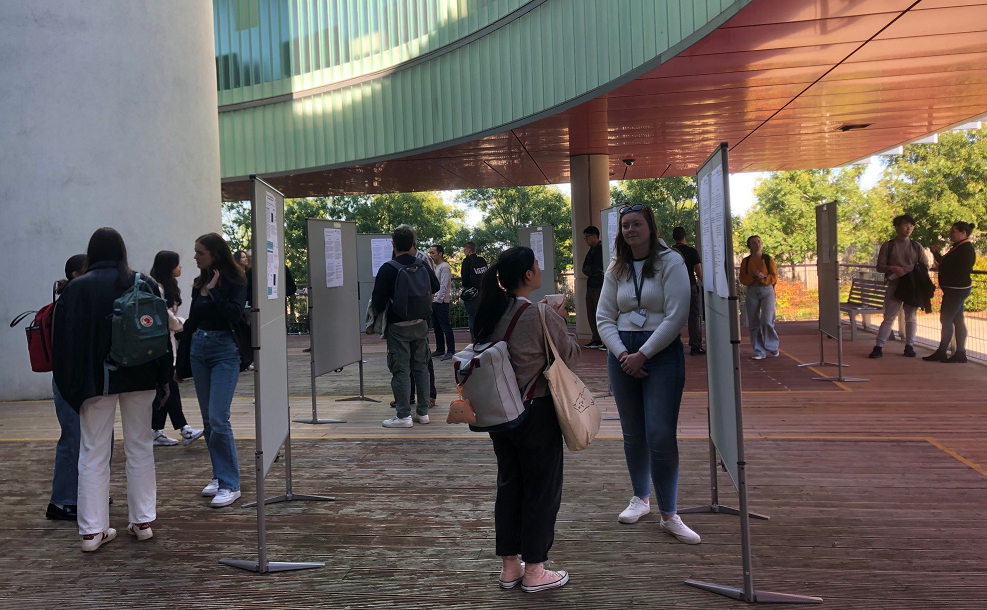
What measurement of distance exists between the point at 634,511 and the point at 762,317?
7922 mm

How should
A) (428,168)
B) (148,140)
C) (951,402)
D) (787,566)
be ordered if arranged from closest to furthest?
(787,566) → (951,402) → (148,140) → (428,168)

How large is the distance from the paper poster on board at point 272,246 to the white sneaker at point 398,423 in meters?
3.56

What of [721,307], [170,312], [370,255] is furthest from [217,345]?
[370,255]

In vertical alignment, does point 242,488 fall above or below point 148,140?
below

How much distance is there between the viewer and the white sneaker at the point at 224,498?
17.4ft

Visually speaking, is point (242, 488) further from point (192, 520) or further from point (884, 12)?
point (884, 12)

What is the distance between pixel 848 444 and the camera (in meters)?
6.41

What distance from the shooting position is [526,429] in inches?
143

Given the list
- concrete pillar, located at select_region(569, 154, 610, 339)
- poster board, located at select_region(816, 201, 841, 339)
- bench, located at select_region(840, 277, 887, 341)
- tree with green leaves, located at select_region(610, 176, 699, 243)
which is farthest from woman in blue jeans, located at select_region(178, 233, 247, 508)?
tree with green leaves, located at select_region(610, 176, 699, 243)

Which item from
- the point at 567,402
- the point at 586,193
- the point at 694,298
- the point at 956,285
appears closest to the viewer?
the point at 567,402

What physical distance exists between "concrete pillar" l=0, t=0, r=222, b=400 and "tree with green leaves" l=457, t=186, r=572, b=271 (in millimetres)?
24681

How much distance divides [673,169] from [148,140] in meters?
12.5

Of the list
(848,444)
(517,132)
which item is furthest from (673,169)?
(848,444)

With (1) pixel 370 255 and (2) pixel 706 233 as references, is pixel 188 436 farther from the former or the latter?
(1) pixel 370 255
